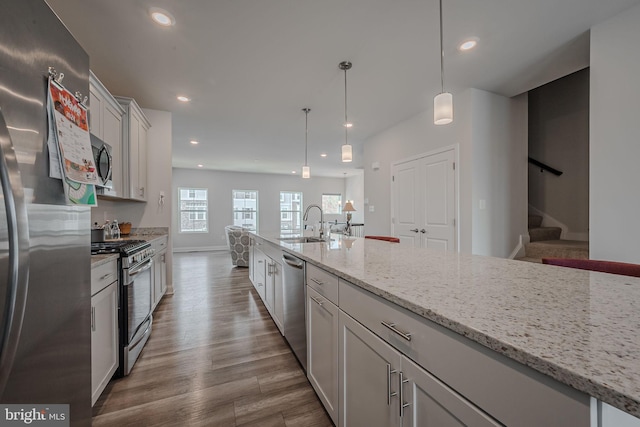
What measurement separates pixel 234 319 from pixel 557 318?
2.79 meters

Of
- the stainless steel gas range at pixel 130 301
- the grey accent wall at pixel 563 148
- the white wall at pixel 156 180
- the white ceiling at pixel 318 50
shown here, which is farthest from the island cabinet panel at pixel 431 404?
the grey accent wall at pixel 563 148

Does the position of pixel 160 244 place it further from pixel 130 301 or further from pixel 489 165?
pixel 489 165

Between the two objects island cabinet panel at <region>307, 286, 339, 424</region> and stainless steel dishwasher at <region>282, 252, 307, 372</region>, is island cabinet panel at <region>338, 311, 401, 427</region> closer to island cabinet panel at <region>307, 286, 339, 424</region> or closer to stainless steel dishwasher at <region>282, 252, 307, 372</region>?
island cabinet panel at <region>307, 286, 339, 424</region>

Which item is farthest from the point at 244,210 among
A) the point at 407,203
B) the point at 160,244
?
the point at 407,203

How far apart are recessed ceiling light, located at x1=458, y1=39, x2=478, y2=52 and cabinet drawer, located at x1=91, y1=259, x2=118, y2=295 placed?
329 centimetres

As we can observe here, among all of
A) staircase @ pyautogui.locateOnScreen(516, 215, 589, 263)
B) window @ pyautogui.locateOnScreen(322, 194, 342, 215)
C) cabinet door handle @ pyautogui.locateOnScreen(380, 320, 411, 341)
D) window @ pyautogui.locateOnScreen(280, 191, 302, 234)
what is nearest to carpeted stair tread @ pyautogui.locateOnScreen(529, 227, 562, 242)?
staircase @ pyautogui.locateOnScreen(516, 215, 589, 263)

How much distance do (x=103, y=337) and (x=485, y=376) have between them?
198 cm

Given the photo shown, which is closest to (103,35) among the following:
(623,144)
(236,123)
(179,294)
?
(236,123)

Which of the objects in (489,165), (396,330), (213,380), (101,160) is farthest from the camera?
(489,165)

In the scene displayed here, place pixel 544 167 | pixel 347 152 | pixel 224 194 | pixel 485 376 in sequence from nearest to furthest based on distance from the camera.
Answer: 1. pixel 485 376
2. pixel 347 152
3. pixel 544 167
4. pixel 224 194

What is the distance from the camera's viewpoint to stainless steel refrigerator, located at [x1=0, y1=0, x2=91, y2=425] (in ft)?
2.10

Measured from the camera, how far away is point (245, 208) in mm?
9102

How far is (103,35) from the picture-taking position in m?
2.13

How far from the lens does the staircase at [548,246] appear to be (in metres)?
3.09
